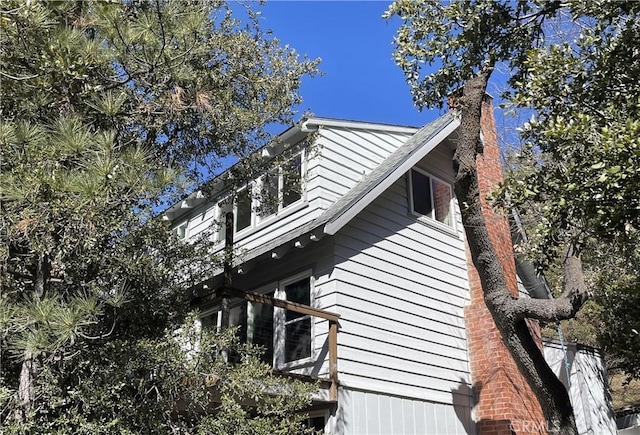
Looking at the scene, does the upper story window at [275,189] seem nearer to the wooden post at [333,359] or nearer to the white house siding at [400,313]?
the white house siding at [400,313]

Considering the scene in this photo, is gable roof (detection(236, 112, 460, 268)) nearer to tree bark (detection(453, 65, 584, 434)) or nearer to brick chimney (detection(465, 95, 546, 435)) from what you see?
brick chimney (detection(465, 95, 546, 435))

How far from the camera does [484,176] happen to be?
1125cm

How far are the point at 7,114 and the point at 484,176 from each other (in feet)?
28.2

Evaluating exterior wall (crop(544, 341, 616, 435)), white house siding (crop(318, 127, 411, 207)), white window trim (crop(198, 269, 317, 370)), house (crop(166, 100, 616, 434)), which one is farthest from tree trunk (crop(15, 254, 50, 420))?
exterior wall (crop(544, 341, 616, 435))

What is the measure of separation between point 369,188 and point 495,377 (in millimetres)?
3836

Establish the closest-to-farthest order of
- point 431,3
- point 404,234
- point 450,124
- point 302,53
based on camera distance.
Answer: point 431,3 → point 302,53 → point 404,234 → point 450,124

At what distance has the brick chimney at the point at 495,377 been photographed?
354 inches

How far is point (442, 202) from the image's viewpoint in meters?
11.2

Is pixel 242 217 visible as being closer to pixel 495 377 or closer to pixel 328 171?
pixel 328 171

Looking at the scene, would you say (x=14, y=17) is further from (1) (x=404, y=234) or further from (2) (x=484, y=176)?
(2) (x=484, y=176)

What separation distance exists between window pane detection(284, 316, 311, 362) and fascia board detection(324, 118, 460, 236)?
1653mm

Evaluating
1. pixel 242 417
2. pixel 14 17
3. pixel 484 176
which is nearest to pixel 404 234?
pixel 484 176
